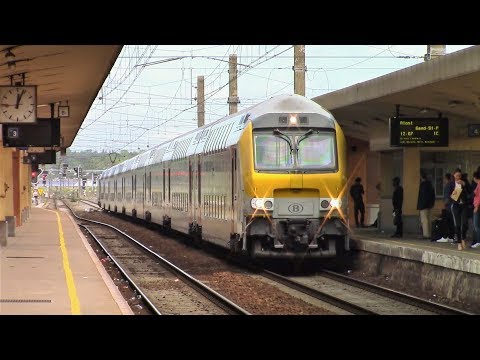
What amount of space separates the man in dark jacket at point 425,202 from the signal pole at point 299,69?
431 cm

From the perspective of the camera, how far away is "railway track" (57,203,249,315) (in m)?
14.2

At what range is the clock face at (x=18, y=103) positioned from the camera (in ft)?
57.4

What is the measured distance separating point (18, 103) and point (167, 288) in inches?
175

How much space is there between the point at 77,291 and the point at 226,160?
18.8ft

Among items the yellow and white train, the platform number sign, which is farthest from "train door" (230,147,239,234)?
the platform number sign

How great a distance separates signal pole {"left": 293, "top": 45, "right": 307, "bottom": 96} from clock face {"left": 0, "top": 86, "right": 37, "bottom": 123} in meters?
7.74

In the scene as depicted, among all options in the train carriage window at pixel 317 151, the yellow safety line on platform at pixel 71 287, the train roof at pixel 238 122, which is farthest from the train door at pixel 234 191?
the yellow safety line on platform at pixel 71 287

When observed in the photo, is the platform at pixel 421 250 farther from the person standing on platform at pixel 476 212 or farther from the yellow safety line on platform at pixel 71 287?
the yellow safety line on platform at pixel 71 287

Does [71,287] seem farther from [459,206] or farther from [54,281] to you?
[459,206]
